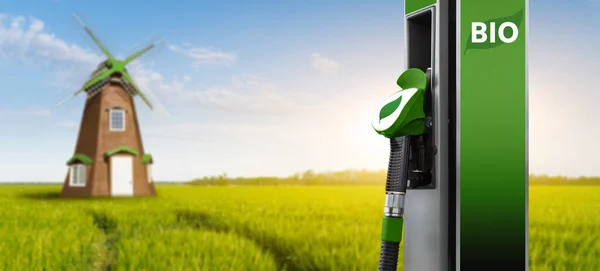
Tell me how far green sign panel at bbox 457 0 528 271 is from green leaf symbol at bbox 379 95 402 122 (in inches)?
11.7

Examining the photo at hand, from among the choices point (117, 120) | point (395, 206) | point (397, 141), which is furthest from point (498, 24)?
point (117, 120)

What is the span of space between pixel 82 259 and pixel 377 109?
4.77m

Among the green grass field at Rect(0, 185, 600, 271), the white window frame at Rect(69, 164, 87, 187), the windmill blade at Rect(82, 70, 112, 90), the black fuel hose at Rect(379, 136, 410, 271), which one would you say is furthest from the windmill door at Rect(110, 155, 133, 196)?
the black fuel hose at Rect(379, 136, 410, 271)

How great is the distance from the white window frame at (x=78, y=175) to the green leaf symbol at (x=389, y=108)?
784 inches

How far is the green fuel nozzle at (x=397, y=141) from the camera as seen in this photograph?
312cm

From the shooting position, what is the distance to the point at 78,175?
2181cm

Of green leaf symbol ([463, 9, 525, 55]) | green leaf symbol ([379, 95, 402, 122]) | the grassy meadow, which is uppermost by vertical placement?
green leaf symbol ([463, 9, 525, 55])

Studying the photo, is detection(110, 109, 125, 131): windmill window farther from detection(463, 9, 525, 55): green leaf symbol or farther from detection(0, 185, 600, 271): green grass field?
detection(463, 9, 525, 55): green leaf symbol

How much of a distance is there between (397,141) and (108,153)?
19.5 metres

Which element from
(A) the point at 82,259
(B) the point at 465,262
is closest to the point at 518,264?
(B) the point at 465,262

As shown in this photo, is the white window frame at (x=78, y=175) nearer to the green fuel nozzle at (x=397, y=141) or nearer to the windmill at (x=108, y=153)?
the windmill at (x=108, y=153)

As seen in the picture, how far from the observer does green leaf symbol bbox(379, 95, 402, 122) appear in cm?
314

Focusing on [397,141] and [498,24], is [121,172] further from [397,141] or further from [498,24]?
[498,24]

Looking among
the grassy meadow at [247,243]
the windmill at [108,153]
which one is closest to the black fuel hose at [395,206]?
A: the grassy meadow at [247,243]
